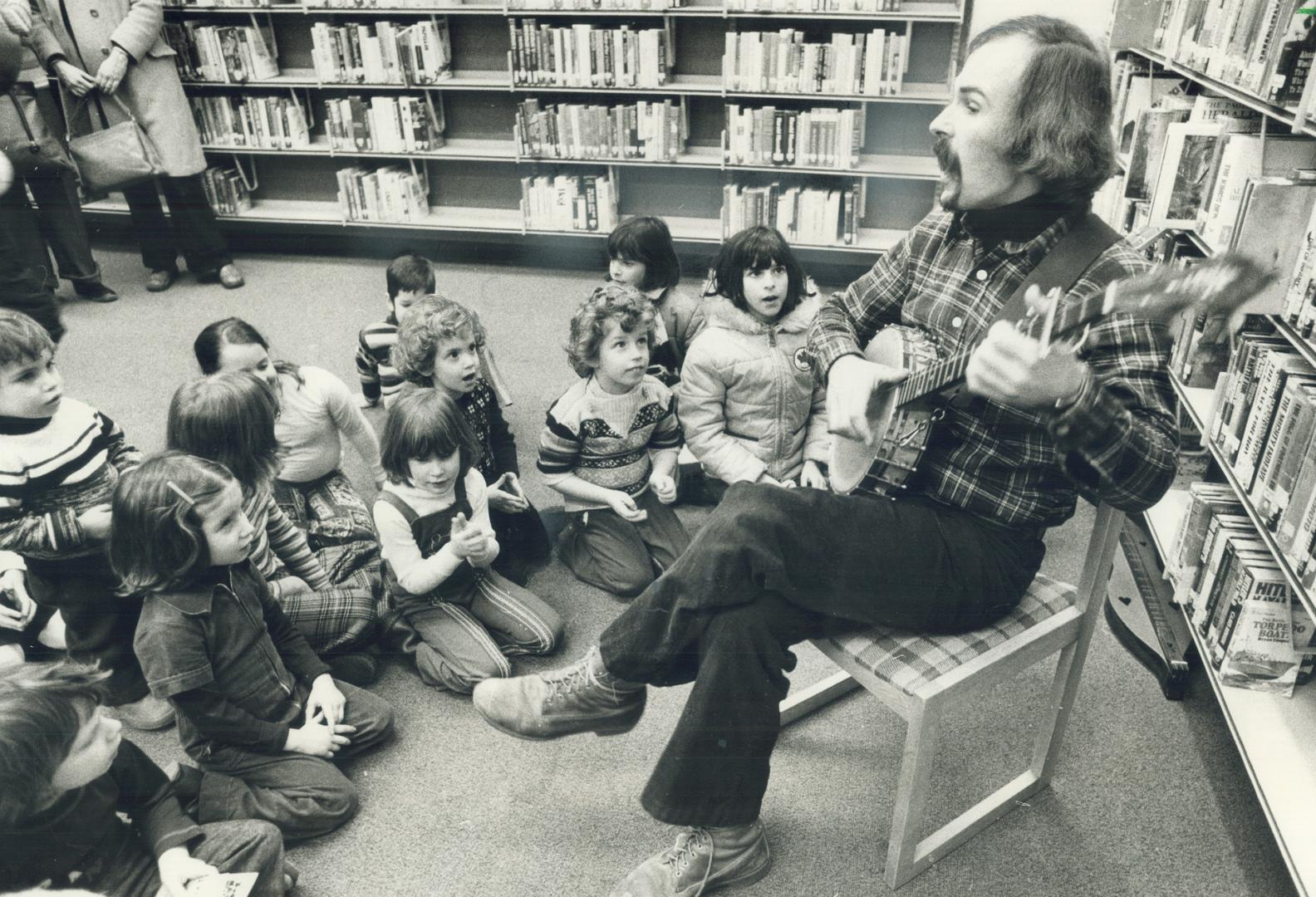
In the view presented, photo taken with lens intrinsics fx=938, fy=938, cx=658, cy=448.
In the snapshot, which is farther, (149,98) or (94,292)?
(94,292)

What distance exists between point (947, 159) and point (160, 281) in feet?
14.0

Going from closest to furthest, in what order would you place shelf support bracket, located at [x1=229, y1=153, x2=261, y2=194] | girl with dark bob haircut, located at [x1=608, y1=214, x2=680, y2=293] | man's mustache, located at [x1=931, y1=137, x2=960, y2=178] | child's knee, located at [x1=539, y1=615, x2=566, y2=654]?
man's mustache, located at [x1=931, y1=137, x2=960, y2=178]
child's knee, located at [x1=539, y1=615, x2=566, y2=654]
girl with dark bob haircut, located at [x1=608, y1=214, x2=680, y2=293]
shelf support bracket, located at [x1=229, y1=153, x2=261, y2=194]

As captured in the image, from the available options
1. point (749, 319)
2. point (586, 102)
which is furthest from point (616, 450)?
point (586, 102)

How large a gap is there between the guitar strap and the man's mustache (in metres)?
0.19

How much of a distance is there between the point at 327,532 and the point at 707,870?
132 cm

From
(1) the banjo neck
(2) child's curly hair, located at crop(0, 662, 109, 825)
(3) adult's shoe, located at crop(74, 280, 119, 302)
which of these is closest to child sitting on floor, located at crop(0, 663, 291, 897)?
(2) child's curly hair, located at crop(0, 662, 109, 825)

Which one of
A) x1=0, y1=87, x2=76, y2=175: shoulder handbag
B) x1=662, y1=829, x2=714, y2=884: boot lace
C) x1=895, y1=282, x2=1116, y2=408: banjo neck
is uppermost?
x1=895, y1=282, x2=1116, y2=408: banjo neck

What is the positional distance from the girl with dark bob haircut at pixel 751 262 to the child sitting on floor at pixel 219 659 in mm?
1280

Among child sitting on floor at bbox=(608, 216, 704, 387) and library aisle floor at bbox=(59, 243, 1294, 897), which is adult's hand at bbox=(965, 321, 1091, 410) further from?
child sitting on floor at bbox=(608, 216, 704, 387)

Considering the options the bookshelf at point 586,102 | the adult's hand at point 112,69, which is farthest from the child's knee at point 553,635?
the adult's hand at point 112,69

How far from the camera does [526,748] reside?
1892mm

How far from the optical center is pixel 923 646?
4.81 ft

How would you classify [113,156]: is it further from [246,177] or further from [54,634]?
[54,634]

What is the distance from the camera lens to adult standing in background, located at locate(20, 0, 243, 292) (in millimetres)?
4160
